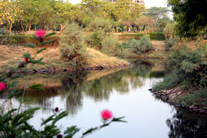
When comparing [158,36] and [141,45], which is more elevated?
[158,36]

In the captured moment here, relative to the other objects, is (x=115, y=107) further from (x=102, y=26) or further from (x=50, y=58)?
(x=102, y=26)

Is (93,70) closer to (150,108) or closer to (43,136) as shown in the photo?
(150,108)

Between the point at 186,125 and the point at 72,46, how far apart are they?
608 inches

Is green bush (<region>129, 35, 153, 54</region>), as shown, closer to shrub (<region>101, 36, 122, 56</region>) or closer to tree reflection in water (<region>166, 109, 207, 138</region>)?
shrub (<region>101, 36, 122, 56</region>)

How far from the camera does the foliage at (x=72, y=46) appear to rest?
76.5 feet

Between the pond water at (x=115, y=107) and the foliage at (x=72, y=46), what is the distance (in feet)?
13.7

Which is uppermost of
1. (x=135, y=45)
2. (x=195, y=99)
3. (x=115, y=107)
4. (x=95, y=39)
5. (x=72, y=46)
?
(x=95, y=39)

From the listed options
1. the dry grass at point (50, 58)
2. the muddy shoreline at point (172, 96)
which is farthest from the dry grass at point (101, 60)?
the muddy shoreline at point (172, 96)

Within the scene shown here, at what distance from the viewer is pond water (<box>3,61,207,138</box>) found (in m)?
9.02

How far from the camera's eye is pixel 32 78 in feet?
62.3

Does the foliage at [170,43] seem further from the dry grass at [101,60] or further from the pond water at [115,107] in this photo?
the pond water at [115,107]

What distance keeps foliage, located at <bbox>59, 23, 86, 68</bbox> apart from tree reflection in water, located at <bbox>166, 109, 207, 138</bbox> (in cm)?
1392

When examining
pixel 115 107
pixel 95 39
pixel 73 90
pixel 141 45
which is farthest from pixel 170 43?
pixel 115 107

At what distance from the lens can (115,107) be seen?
12.0 m
